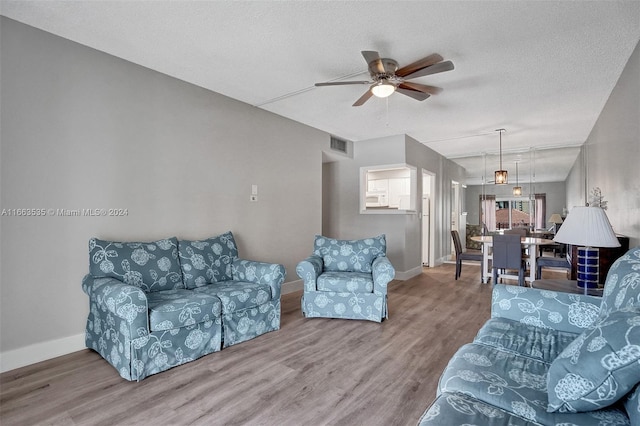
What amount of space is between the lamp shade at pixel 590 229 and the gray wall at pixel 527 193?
6858 millimetres

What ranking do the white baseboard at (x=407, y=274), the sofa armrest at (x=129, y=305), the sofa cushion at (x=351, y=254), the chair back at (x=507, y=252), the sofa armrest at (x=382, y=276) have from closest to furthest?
the sofa armrest at (x=129, y=305) < the sofa armrest at (x=382, y=276) < the sofa cushion at (x=351, y=254) < the chair back at (x=507, y=252) < the white baseboard at (x=407, y=274)

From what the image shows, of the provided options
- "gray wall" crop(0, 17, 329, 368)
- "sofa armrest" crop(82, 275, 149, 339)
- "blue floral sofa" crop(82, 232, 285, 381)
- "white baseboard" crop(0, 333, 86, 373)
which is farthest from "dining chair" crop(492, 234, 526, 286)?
"white baseboard" crop(0, 333, 86, 373)

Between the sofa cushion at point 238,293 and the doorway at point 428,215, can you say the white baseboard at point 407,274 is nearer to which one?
the doorway at point 428,215

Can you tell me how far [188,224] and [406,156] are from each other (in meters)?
3.89

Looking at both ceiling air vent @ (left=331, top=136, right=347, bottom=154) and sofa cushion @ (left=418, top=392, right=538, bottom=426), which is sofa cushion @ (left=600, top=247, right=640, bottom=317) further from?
ceiling air vent @ (left=331, top=136, right=347, bottom=154)

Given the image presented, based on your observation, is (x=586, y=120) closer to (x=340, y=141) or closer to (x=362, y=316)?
(x=340, y=141)

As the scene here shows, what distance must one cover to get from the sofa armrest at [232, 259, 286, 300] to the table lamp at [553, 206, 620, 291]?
2365 millimetres

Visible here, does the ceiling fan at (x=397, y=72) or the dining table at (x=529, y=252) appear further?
the dining table at (x=529, y=252)

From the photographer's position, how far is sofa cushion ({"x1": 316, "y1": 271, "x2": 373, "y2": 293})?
11.5 ft

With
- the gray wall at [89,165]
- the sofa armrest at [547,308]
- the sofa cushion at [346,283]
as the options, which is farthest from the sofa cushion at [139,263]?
the sofa armrest at [547,308]

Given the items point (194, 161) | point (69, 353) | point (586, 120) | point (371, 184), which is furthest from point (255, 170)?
point (586, 120)

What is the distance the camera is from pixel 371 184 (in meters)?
8.08

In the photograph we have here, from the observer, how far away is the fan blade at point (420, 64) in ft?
8.52

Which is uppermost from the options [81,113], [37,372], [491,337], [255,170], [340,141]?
[340,141]
